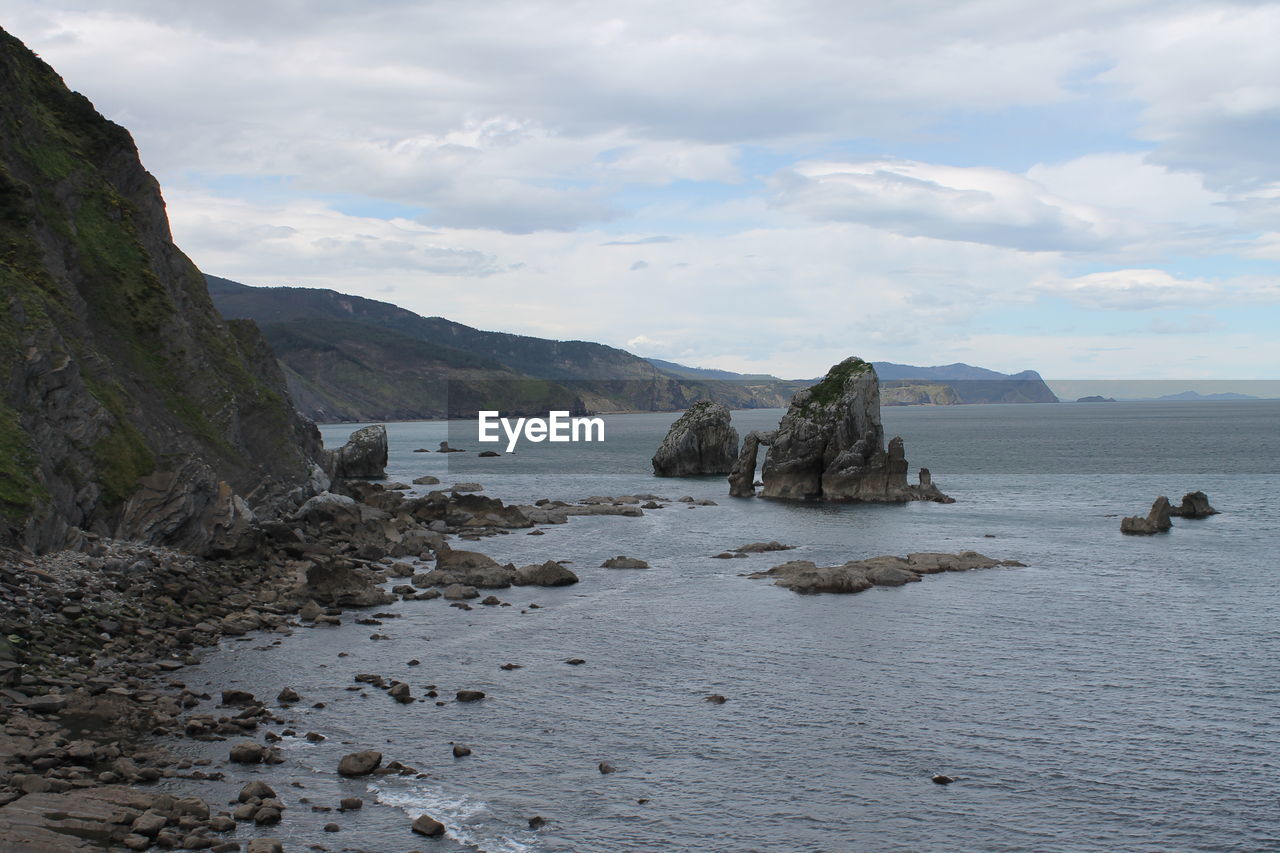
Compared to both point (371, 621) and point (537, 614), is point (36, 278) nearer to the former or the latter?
point (371, 621)

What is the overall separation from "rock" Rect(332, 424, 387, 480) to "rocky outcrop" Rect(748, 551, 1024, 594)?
83.4 m

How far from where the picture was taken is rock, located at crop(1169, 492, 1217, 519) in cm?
8800

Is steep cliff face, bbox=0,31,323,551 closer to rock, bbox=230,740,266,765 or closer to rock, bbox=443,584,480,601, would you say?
rock, bbox=443,584,480,601

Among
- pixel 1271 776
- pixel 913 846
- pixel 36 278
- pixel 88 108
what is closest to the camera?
pixel 913 846

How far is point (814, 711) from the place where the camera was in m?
36.1

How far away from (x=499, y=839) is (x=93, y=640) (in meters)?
21.2

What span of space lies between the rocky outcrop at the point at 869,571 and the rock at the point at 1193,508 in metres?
30.9

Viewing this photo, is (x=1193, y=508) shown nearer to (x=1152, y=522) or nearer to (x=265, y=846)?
(x=1152, y=522)

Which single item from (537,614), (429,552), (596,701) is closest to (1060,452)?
(429,552)

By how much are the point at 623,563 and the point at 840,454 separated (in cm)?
4583

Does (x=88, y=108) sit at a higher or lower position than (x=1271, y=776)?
higher

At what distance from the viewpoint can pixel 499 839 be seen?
25531mm

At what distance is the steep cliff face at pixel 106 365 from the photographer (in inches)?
1987

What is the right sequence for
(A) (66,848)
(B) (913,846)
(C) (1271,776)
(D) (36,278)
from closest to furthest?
1. (A) (66,848)
2. (B) (913,846)
3. (C) (1271,776)
4. (D) (36,278)
